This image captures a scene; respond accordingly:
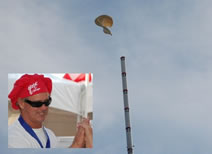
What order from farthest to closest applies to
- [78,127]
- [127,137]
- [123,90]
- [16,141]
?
[78,127]
[16,141]
[123,90]
[127,137]

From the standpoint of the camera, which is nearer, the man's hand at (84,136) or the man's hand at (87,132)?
the man's hand at (87,132)

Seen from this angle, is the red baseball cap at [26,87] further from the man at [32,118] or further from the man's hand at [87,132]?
the man's hand at [87,132]

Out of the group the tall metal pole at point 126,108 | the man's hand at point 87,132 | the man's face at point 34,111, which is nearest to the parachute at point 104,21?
the tall metal pole at point 126,108

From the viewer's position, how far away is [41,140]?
86.2ft

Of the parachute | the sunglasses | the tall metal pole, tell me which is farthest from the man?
the parachute

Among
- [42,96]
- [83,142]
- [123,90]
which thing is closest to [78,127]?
[83,142]

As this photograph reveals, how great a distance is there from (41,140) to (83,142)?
2.59 meters

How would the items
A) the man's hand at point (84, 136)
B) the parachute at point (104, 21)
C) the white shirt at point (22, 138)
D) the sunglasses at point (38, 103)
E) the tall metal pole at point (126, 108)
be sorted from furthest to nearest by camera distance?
1. the man's hand at point (84, 136)
2. the sunglasses at point (38, 103)
3. the white shirt at point (22, 138)
4. the parachute at point (104, 21)
5. the tall metal pole at point (126, 108)

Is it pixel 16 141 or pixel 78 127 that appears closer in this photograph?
pixel 16 141

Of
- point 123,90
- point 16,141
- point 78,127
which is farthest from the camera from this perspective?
point 78,127

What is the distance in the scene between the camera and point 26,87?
86.2 ft

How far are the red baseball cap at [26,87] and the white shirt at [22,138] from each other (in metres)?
1.25

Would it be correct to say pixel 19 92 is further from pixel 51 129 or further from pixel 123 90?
pixel 123 90

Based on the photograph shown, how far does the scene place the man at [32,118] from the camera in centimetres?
2600
